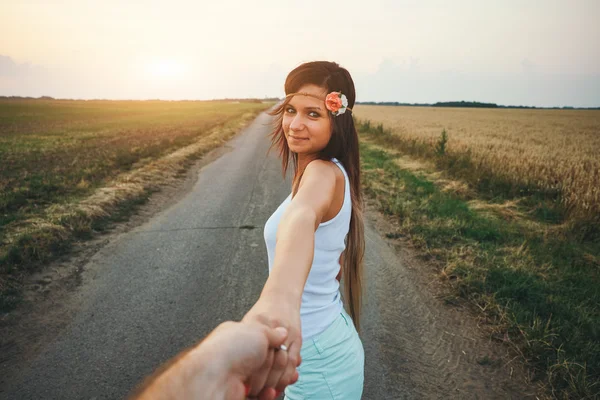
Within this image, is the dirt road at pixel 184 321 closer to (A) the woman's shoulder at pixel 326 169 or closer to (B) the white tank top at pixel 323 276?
(B) the white tank top at pixel 323 276

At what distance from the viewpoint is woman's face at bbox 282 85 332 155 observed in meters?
1.33

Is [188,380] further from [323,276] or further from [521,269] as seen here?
[521,269]

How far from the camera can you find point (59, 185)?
708cm

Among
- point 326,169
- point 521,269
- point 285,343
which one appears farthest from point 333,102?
point 521,269

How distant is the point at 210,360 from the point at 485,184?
8616mm

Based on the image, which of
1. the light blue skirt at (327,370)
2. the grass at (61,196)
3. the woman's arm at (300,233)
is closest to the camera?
the woman's arm at (300,233)

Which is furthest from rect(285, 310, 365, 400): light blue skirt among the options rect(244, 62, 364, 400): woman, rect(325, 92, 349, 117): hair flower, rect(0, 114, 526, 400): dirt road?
rect(0, 114, 526, 400): dirt road

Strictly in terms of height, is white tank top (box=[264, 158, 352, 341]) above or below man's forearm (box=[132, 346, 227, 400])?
below

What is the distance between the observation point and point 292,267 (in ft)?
2.91

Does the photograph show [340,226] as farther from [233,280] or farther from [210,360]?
[233,280]

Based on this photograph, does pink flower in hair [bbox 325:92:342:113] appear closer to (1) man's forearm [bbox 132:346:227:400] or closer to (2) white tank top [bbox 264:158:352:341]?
(2) white tank top [bbox 264:158:352:341]

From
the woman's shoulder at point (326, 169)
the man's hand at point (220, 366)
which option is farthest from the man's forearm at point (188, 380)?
the woman's shoulder at point (326, 169)

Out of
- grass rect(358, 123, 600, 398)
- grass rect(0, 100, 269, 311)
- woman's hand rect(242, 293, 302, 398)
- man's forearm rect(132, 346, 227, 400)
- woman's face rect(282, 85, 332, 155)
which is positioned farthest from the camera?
grass rect(0, 100, 269, 311)

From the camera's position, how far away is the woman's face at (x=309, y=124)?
1.33 m
